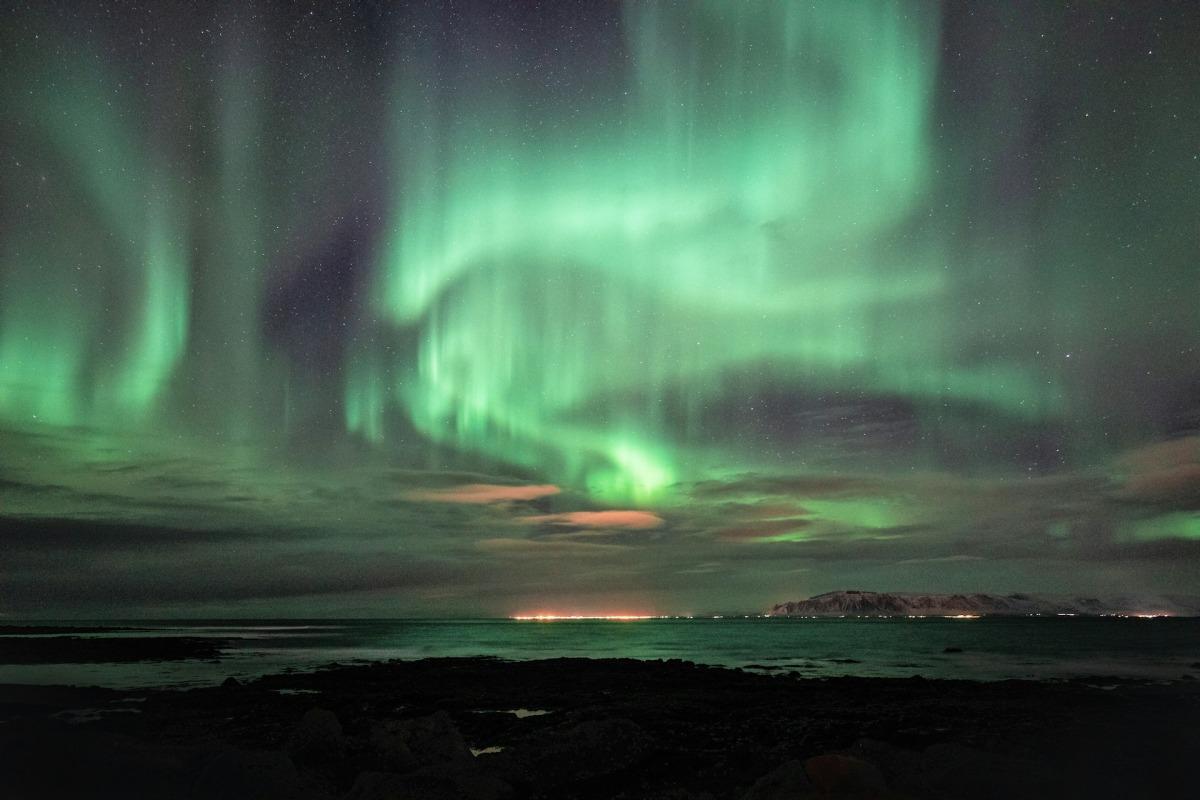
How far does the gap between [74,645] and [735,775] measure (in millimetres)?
83742

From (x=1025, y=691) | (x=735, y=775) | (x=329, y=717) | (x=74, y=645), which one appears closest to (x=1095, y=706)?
(x=1025, y=691)

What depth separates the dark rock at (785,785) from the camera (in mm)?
14039

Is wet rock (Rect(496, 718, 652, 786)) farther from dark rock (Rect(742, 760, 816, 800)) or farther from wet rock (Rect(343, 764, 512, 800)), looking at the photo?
dark rock (Rect(742, 760, 816, 800))

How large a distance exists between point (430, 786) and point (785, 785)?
656 centimetres

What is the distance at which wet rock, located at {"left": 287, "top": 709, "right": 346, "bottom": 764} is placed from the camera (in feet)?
63.8

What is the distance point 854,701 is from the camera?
33344mm

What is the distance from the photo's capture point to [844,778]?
1433cm

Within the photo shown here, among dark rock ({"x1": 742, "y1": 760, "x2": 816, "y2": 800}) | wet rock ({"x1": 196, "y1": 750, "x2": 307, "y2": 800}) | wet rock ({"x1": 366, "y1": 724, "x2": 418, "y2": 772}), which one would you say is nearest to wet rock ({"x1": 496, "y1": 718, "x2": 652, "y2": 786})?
wet rock ({"x1": 366, "y1": 724, "x2": 418, "y2": 772})

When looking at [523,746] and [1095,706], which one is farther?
[1095,706]

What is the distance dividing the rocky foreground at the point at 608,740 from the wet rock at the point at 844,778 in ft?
0.13

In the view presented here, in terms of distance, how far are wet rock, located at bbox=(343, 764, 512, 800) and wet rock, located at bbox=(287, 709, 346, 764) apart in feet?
14.3

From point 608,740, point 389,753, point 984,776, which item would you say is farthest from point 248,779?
point 984,776

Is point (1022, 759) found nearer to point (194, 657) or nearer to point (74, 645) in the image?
point (194, 657)

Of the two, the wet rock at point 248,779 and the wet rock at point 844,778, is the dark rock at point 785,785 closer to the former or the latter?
the wet rock at point 844,778
